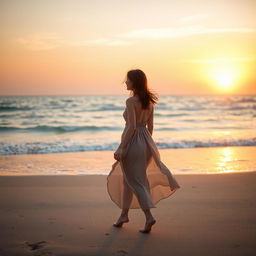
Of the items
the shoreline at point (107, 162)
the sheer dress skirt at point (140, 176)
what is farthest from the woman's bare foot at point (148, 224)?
the shoreline at point (107, 162)

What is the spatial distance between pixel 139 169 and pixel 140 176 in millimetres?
82

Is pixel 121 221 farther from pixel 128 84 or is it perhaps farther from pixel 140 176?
pixel 128 84

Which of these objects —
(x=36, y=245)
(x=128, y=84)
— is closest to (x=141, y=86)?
(x=128, y=84)

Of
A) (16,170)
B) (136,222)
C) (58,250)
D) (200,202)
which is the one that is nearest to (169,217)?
(136,222)

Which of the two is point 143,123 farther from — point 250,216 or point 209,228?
point 250,216

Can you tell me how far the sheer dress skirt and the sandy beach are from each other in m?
0.39

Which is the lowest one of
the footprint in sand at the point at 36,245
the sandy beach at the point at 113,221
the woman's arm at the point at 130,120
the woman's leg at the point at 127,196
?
the sandy beach at the point at 113,221

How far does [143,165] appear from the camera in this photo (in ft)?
13.5

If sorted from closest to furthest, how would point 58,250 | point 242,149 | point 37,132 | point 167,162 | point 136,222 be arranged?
point 58,250
point 136,222
point 167,162
point 242,149
point 37,132

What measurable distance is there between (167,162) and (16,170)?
3.78 m

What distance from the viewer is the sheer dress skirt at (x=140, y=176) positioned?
13.4ft

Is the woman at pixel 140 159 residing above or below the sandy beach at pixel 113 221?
above

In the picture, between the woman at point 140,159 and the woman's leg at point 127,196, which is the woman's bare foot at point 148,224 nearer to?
the woman at point 140,159

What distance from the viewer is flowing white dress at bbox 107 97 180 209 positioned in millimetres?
4059
